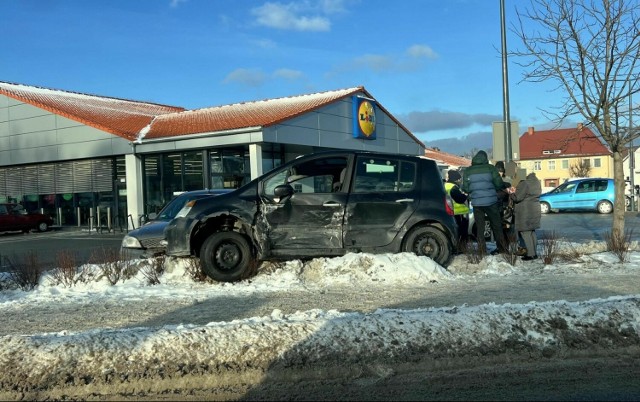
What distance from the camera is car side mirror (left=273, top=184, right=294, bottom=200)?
28.0 ft

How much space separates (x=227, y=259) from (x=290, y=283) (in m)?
0.98

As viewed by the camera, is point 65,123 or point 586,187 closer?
point 65,123

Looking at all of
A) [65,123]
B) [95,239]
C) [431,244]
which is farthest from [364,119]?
[431,244]

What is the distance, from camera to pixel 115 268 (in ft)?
29.7

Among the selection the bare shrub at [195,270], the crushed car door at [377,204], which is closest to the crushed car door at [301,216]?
the crushed car door at [377,204]

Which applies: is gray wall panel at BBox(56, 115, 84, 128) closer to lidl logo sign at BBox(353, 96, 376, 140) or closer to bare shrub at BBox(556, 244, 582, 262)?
lidl logo sign at BBox(353, 96, 376, 140)

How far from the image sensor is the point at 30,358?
485 cm

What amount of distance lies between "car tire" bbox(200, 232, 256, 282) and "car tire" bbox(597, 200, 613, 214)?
23.0 metres

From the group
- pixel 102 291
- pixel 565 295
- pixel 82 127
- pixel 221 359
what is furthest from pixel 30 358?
pixel 82 127

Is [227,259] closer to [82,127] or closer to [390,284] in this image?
[390,284]

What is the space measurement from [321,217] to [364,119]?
2040cm

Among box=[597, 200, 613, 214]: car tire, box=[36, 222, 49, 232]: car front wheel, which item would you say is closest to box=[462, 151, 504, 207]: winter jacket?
box=[597, 200, 613, 214]: car tire

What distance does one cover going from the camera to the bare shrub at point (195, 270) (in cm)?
869

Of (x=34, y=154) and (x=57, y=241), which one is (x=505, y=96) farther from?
(x=34, y=154)
